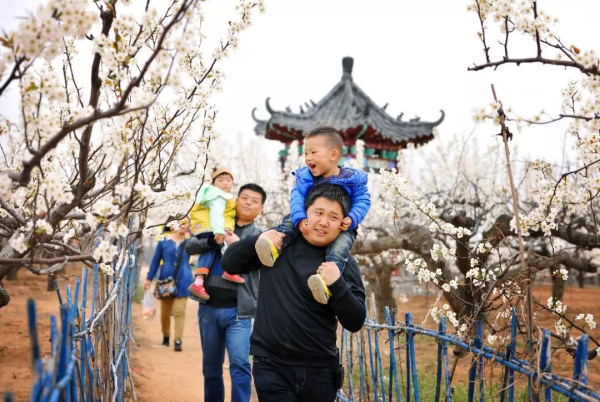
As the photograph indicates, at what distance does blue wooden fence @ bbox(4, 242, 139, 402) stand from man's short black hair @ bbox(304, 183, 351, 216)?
3.98 feet

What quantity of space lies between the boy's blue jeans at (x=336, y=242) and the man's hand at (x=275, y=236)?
3.6 inches

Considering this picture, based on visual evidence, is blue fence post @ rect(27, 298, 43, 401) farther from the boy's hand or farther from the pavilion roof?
the pavilion roof

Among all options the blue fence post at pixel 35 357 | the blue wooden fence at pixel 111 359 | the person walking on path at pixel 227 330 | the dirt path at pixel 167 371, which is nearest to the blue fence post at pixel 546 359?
the blue wooden fence at pixel 111 359

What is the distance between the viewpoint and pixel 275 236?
2.61m

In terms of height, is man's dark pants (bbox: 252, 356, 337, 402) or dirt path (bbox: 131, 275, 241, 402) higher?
man's dark pants (bbox: 252, 356, 337, 402)

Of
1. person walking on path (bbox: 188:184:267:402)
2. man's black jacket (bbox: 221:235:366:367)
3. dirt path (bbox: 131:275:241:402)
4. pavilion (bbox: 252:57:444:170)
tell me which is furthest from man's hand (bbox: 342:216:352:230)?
pavilion (bbox: 252:57:444:170)

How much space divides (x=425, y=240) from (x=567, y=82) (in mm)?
5148

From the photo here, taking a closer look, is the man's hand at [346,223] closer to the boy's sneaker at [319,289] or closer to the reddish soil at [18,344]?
the boy's sneaker at [319,289]

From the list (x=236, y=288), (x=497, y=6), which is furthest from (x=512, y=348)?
(x=236, y=288)

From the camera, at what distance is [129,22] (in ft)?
6.86

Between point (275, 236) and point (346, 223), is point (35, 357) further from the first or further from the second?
point (346, 223)

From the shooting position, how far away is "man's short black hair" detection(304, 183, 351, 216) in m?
2.65

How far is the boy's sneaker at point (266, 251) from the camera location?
256 centimetres

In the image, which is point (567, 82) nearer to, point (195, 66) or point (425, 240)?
point (195, 66)
